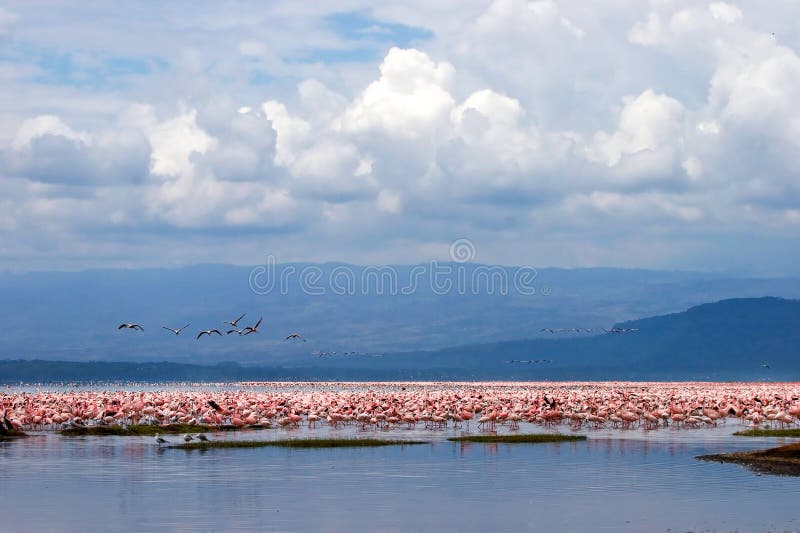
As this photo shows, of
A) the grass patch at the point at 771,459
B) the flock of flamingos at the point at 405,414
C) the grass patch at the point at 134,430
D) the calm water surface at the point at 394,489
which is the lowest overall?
the calm water surface at the point at 394,489

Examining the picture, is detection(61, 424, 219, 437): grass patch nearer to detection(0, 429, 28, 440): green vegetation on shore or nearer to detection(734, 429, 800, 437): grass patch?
detection(0, 429, 28, 440): green vegetation on shore

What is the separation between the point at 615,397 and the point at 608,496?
37680mm

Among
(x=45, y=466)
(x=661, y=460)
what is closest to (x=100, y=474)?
(x=45, y=466)

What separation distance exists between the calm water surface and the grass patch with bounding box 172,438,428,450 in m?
1.08

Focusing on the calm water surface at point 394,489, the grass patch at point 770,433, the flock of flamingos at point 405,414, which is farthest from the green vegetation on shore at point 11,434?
the grass patch at point 770,433

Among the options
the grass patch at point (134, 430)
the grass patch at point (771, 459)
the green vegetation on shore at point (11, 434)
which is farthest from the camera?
the grass patch at point (134, 430)

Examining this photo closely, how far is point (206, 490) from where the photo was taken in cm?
3072

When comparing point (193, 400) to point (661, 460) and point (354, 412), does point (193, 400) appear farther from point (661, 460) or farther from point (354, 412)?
point (661, 460)

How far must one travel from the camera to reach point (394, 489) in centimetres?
3130

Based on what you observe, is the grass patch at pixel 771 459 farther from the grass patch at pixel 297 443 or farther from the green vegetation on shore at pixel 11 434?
the green vegetation on shore at pixel 11 434

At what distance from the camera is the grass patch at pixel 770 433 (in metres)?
47.6

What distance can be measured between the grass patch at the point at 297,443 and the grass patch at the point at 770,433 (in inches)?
492

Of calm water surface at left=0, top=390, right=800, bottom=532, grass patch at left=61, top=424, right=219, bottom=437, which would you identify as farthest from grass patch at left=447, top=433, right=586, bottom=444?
grass patch at left=61, top=424, right=219, bottom=437

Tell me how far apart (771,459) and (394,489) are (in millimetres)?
10794
